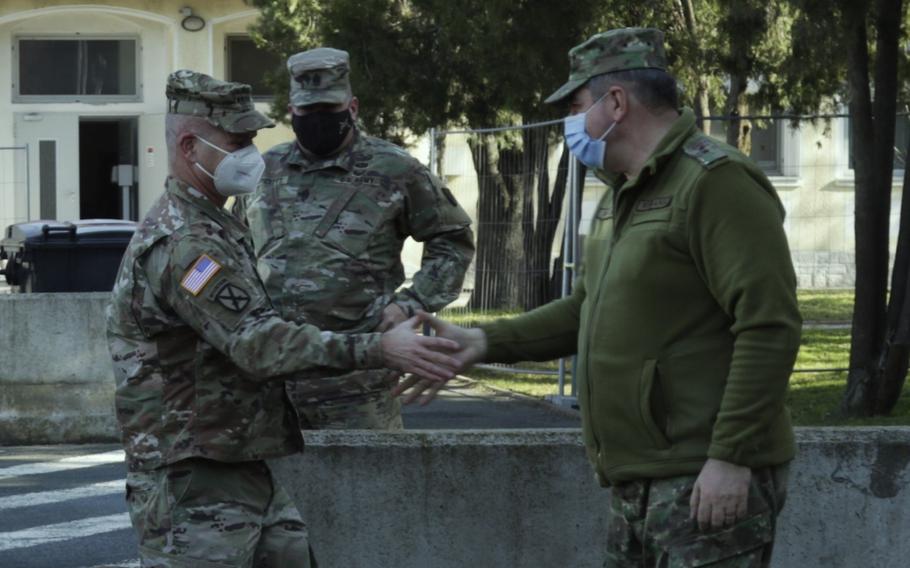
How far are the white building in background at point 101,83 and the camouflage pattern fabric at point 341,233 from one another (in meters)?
22.4

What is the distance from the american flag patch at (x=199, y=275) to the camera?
432 centimetres

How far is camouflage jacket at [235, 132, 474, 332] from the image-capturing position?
19.4ft

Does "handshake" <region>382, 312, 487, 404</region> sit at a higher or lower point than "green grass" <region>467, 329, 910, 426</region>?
higher

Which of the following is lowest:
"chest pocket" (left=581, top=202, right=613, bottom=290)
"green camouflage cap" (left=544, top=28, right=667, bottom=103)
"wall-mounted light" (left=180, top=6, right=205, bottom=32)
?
"chest pocket" (left=581, top=202, right=613, bottom=290)

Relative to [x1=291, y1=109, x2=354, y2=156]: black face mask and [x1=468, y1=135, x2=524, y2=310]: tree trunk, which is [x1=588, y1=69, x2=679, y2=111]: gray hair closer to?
[x1=291, y1=109, x2=354, y2=156]: black face mask

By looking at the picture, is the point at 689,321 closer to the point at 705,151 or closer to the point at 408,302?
the point at 705,151

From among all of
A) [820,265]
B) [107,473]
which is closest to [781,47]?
[820,265]

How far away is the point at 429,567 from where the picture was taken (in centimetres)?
599

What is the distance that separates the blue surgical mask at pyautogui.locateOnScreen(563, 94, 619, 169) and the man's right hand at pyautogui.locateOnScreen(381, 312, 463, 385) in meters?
0.77

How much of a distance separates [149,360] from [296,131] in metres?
1.68

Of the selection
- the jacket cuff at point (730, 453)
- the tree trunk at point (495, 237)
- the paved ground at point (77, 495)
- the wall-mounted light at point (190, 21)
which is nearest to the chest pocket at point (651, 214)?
the jacket cuff at point (730, 453)

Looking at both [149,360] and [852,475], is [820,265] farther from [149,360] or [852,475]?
[149,360]

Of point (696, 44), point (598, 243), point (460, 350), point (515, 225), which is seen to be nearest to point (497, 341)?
point (460, 350)

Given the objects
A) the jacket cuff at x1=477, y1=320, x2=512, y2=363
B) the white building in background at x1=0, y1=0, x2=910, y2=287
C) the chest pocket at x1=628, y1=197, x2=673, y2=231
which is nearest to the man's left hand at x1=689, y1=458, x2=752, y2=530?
the chest pocket at x1=628, y1=197, x2=673, y2=231
